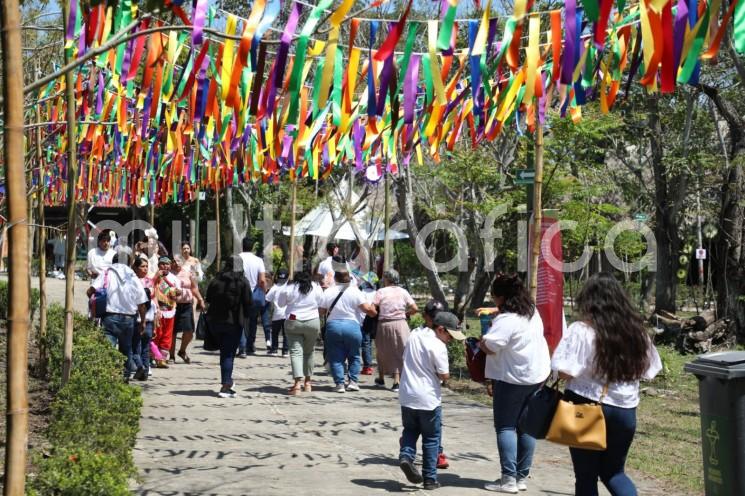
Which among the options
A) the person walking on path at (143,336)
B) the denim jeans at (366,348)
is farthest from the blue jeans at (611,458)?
the denim jeans at (366,348)

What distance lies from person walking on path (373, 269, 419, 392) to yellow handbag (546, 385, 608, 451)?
21.2ft

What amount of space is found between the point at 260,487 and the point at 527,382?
7.19 feet

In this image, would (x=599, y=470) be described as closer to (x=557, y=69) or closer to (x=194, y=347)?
(x=557, y=69)

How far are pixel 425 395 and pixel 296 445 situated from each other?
219cm

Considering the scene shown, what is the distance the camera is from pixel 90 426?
23.4ft

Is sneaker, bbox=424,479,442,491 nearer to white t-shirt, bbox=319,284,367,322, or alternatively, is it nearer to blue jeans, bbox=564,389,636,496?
blue jeans, bbox=564,389,636,496

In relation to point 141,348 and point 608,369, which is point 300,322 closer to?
point 141,348

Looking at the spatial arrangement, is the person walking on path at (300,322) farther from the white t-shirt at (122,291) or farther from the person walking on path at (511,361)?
the person walking on path at (511,361)

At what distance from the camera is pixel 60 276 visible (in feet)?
130

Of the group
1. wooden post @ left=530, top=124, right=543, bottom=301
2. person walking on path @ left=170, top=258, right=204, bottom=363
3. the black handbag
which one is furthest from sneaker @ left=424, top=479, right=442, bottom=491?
person walking on path @ left=170, top=258, right=204, bottom=363

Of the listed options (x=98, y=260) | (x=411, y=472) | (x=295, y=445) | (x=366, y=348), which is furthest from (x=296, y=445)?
(x=366, y=348)

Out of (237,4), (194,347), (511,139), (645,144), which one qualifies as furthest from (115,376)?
(645,144)

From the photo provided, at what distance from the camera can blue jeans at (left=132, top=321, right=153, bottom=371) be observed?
12953 millimetres

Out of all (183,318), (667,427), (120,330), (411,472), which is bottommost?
(667,427)
